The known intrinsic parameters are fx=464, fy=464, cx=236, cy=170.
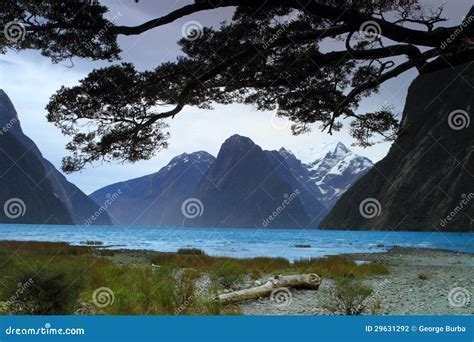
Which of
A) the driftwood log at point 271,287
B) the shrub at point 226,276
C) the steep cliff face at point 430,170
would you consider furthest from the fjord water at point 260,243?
the driftwood log at point 271,287

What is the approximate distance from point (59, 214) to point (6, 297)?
571ft

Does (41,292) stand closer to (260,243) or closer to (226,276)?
(226,276)

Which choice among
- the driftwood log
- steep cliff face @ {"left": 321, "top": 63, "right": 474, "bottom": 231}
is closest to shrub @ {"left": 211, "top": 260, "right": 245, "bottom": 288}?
the driftwood log

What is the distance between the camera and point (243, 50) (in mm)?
8695

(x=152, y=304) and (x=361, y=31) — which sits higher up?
(x=361, y=31)

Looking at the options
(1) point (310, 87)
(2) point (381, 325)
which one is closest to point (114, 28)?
(1) point (310, 87)

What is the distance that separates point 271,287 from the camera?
11148 mm

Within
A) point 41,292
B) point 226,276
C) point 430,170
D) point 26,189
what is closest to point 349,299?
point 226,276

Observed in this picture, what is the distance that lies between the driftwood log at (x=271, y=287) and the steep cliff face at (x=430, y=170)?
7771 cm

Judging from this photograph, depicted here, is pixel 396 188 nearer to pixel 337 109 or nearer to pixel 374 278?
pixel 374 278

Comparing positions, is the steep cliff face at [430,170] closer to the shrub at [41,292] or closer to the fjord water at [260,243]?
the fjord water at [260,243]

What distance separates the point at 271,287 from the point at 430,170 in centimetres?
10584

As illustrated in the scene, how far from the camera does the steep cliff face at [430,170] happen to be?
95625 mm

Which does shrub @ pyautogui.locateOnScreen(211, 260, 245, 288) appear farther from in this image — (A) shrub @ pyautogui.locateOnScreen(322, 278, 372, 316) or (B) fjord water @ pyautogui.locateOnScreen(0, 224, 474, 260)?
(B) fjord water @ pyautogui.locateOnScreen(0, 224, 474, 260)
